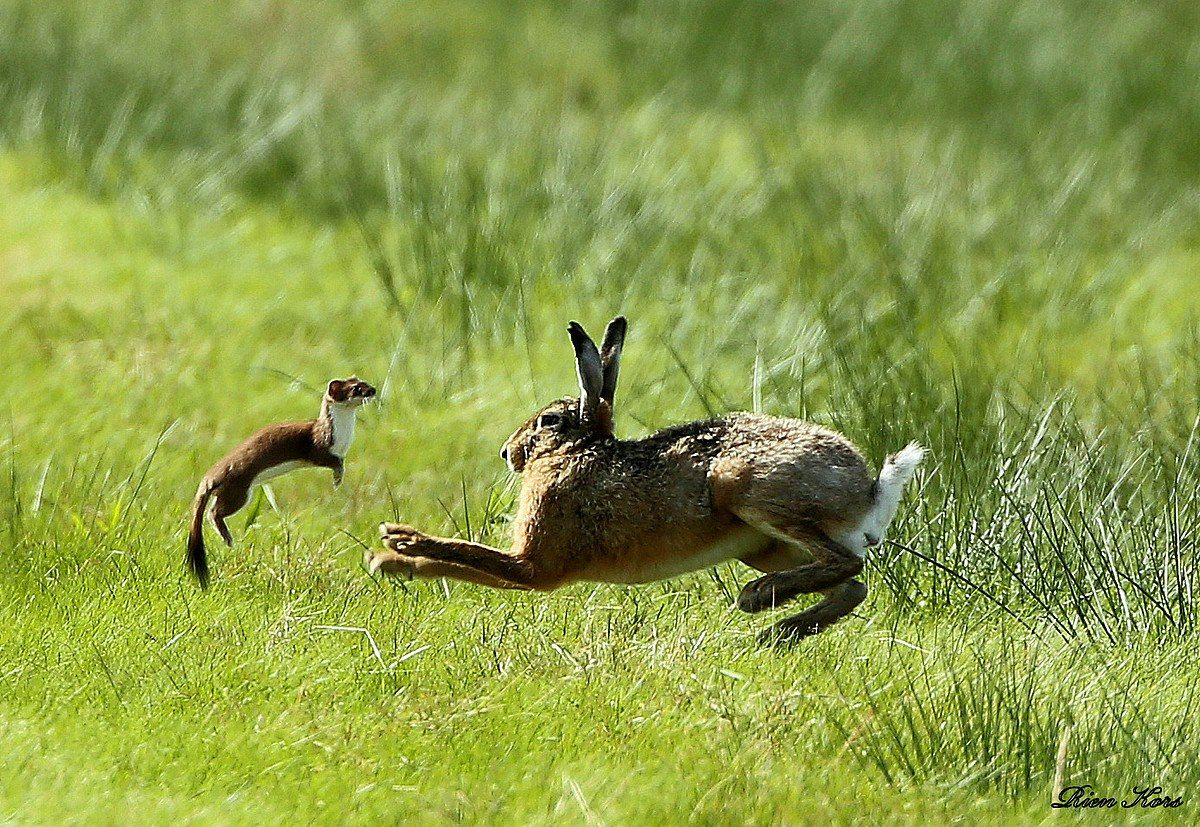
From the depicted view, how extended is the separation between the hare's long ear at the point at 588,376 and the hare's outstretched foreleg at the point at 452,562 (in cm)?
49

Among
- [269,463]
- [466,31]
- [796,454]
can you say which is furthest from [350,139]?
[796,454]

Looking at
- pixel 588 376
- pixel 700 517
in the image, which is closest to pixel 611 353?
pixel 588 376

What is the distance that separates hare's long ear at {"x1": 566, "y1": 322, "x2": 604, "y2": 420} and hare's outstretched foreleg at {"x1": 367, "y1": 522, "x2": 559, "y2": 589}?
485 mm

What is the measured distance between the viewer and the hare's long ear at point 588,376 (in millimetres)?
4969

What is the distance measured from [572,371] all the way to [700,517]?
8.91 ft

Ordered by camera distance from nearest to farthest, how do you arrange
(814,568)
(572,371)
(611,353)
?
(814,568) → (611,353) → (572,371)

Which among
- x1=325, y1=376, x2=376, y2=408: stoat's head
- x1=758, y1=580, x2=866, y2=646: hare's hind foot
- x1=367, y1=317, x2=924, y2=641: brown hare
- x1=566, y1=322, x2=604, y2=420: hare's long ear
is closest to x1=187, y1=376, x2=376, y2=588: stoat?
x1=325, y1=376, x2=376, y2=408: stoat's head

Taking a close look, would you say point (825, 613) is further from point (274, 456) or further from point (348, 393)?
point (274, 456)

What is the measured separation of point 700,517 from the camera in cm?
475

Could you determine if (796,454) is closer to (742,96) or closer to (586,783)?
(586,783)

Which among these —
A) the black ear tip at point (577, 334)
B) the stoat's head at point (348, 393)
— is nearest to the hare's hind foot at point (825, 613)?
the black ear tip at point (577, 334)

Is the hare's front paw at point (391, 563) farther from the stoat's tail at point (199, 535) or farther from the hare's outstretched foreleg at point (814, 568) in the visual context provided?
the hare's outstretched foreleg at point (814, 568)

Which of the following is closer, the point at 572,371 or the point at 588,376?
the point at 588,376

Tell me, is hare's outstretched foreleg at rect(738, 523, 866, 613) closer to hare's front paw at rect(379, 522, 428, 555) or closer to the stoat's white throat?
hare's front paw at rect(379, 522, 428, 555)
